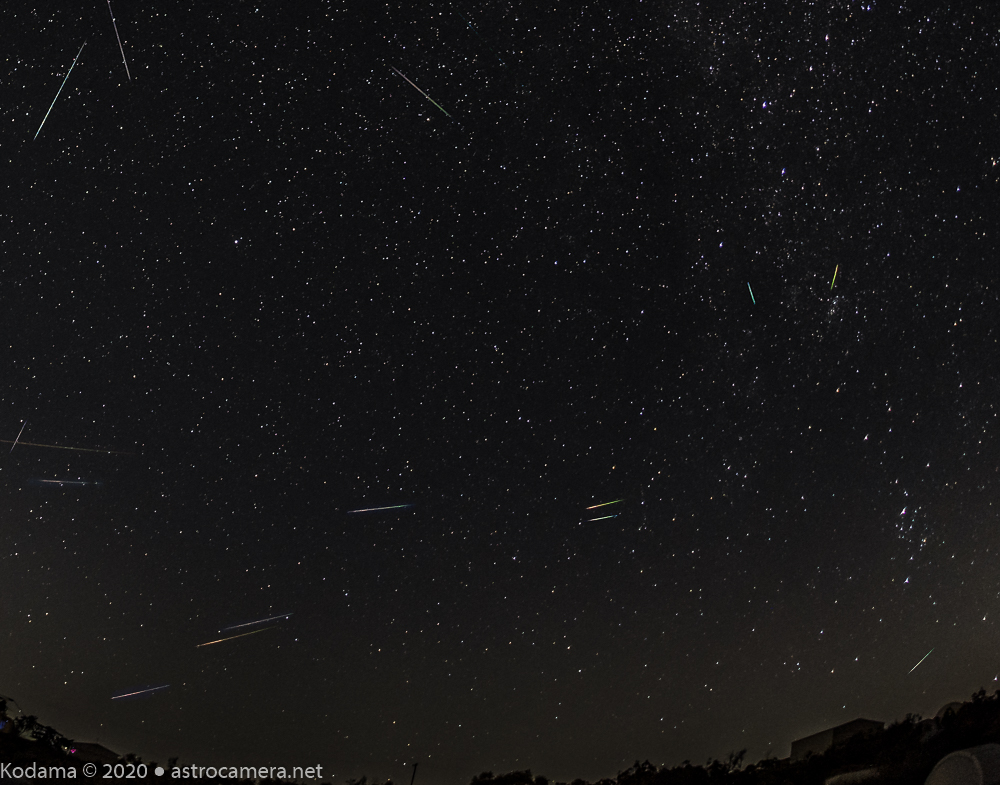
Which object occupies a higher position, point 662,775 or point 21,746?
point 21,746

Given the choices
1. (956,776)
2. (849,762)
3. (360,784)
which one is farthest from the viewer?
(360,784)

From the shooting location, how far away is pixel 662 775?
11.9 metres

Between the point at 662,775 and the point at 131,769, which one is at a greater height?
the point at 131,769

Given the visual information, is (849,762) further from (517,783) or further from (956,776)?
(517,783)

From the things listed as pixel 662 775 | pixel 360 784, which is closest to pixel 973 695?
pixel 662 775

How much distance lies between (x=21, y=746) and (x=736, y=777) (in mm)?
11486

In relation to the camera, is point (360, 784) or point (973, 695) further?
point (360, 784)

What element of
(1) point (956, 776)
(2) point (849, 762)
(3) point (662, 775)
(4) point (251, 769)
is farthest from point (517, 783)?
(1) point (956, 776)

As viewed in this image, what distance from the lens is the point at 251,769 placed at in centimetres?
983

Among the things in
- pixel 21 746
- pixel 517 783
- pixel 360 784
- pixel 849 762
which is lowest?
pixel 849 762

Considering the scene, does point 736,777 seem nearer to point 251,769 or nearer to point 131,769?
point 251,769

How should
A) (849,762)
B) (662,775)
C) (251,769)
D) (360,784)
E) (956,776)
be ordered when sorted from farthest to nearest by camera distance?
1. (360,784)
2. (662,775)
3. (849,762)
4. (251,769)
5. (956,776)

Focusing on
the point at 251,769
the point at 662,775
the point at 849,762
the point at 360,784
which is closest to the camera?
the point at 251,769

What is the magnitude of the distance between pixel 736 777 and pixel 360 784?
7269mm
